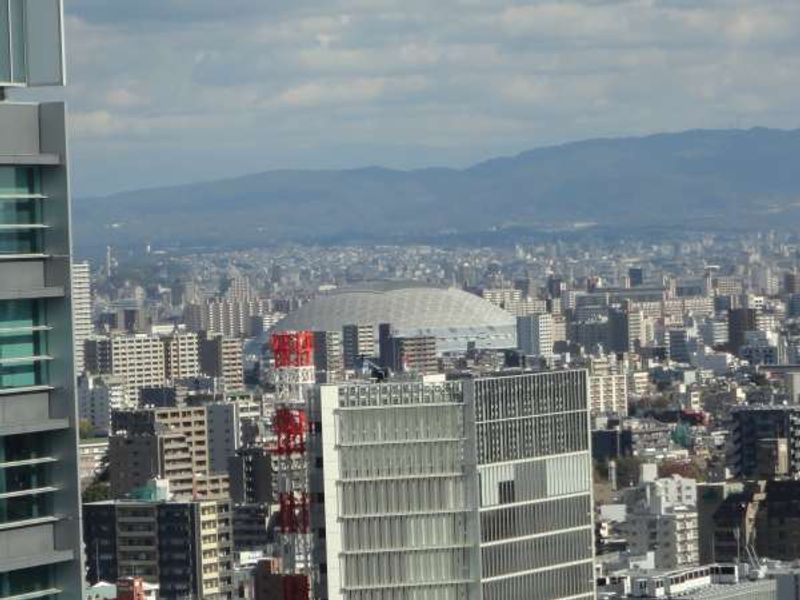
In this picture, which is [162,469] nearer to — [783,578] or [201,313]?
[783,578]

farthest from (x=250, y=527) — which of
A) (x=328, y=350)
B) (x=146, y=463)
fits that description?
(x=328, y=350)

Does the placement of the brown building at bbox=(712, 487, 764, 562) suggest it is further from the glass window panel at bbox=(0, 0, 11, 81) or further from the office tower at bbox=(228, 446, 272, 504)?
the glass window panel at bbox=(0, 0, 11, 81)

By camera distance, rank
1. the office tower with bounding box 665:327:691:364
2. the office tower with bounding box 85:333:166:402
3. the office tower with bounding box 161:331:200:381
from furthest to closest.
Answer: the office tower with bounding box 665:327:691:364, the office tower with bounding box 161:331:200:381, the office tower with bounding box 85:333:166:402

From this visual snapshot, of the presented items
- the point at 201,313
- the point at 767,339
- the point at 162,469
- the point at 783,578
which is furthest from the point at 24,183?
the point at 201,313

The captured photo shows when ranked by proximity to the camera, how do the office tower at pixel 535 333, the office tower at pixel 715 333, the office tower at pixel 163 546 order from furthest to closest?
the office tower at pixel 715 333, the office tower at pixel 535 333, the office tower at pixel 163 546

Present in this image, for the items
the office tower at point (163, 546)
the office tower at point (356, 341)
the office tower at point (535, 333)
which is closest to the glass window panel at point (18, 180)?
the office tower at point (163, 546)

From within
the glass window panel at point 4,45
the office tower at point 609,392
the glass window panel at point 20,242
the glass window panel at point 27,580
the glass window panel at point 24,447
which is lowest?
the office tower at point 609,392

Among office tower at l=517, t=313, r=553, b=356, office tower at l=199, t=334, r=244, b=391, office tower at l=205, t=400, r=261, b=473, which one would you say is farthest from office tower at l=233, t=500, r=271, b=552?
office tower at l=517, t=313, r=553, b=356

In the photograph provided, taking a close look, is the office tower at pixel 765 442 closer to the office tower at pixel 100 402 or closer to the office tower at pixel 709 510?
the office tower at pixel 709 510
